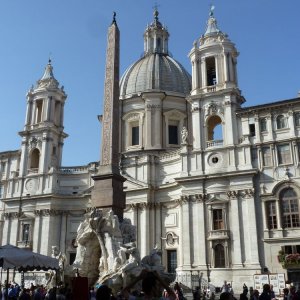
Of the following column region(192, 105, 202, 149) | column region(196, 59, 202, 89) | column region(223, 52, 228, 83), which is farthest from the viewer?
column region(196, 59, 202, 89)

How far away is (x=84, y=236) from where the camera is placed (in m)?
23.4

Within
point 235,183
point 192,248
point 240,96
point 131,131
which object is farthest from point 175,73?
point 192,248

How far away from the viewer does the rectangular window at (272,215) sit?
33969mm

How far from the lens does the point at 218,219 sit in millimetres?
35969

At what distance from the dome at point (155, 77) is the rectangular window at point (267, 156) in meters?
17.2

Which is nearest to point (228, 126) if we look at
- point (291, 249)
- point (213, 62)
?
point (213, 62)

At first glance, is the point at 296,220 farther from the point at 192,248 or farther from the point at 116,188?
the point at 116,188

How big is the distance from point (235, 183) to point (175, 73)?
2063cm

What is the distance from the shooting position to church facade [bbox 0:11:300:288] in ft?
112

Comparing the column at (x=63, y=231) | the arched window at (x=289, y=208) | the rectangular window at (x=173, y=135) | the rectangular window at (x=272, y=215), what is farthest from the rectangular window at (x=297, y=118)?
the column at (x=63, y=231)

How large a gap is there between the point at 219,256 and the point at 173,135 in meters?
17.2

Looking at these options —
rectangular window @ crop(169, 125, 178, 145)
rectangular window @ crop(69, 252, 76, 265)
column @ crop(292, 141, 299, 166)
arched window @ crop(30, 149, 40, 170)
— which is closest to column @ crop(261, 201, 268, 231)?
column @ crop(292, 141, 299, 166)

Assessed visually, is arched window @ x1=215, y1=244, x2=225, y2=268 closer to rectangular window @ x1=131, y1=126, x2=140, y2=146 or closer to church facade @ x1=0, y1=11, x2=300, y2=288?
church facade @ x1=0, y1=11, x2=300, y2=288

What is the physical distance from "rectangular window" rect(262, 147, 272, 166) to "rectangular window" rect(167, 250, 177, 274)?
11.9m
